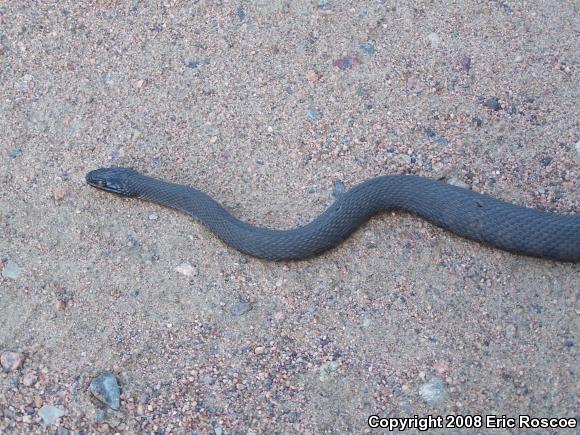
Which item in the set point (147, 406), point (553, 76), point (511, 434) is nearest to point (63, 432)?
point (147, 406)

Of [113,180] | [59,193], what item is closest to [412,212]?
[113,180]

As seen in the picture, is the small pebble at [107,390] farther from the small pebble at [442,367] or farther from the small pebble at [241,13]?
the small pebble at [241,13]

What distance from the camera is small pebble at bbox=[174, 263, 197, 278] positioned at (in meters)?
4.86

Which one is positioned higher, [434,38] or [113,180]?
[434,38]

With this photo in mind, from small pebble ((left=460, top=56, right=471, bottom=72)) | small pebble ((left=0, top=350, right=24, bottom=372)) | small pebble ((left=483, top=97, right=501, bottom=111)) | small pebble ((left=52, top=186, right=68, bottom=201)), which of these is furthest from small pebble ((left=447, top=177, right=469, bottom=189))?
small pebble ((left=0, top=350, right=24, bottom=372))

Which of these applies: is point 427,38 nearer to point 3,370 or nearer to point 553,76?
point 553,76

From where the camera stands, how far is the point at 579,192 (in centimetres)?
506

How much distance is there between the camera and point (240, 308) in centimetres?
467

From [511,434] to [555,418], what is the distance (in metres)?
0.29

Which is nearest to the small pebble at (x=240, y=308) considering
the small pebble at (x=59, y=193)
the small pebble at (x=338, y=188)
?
the small pebble at (x=338, y=188)

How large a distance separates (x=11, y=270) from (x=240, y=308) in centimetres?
169

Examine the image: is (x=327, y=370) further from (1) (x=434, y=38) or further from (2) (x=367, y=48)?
(1) (x=434, y=38)

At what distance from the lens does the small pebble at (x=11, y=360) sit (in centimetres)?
439

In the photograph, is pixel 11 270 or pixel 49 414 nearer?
pixel 49 414
